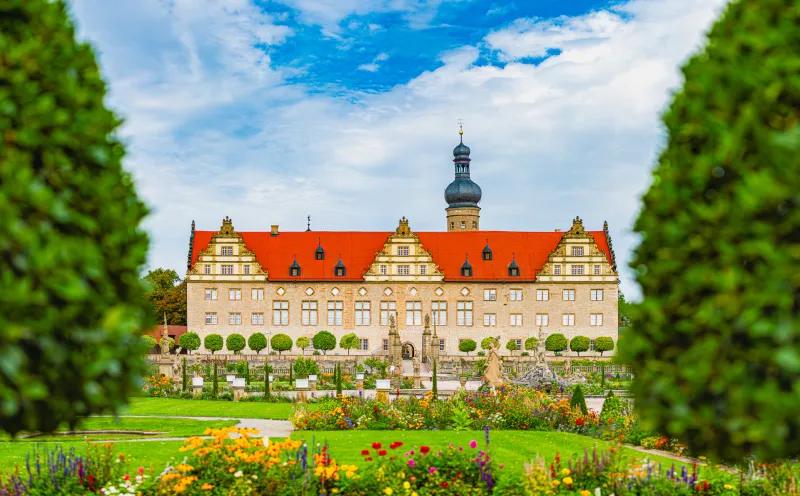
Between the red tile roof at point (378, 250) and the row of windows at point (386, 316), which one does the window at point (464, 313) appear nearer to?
the row of windows at point (386, 316)

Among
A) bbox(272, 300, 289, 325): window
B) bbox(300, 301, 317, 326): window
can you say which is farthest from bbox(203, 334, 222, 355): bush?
bbox(300, 301, 317, 326): window

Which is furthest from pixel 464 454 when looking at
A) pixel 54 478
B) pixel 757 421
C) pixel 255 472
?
pixel 757 421

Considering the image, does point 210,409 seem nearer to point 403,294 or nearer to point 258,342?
point 258,342

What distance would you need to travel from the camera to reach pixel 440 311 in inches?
2186

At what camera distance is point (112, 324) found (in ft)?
15.2

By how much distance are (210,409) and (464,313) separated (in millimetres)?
31794

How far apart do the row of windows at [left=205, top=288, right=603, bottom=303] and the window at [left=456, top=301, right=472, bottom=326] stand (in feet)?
4.09

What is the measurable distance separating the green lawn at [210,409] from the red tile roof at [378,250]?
27362mm

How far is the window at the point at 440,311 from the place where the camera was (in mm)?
55375

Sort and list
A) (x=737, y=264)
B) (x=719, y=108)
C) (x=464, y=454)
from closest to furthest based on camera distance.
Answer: (x=737, y=264) < (x=719, y=108) < (x=464, y=454)

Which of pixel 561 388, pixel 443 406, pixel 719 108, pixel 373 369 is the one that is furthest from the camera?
pixel 373 369

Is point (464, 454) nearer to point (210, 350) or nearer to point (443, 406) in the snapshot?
point (443, 406)

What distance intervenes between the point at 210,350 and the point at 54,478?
44.9 metres

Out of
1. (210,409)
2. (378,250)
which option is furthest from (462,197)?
(210,409)
